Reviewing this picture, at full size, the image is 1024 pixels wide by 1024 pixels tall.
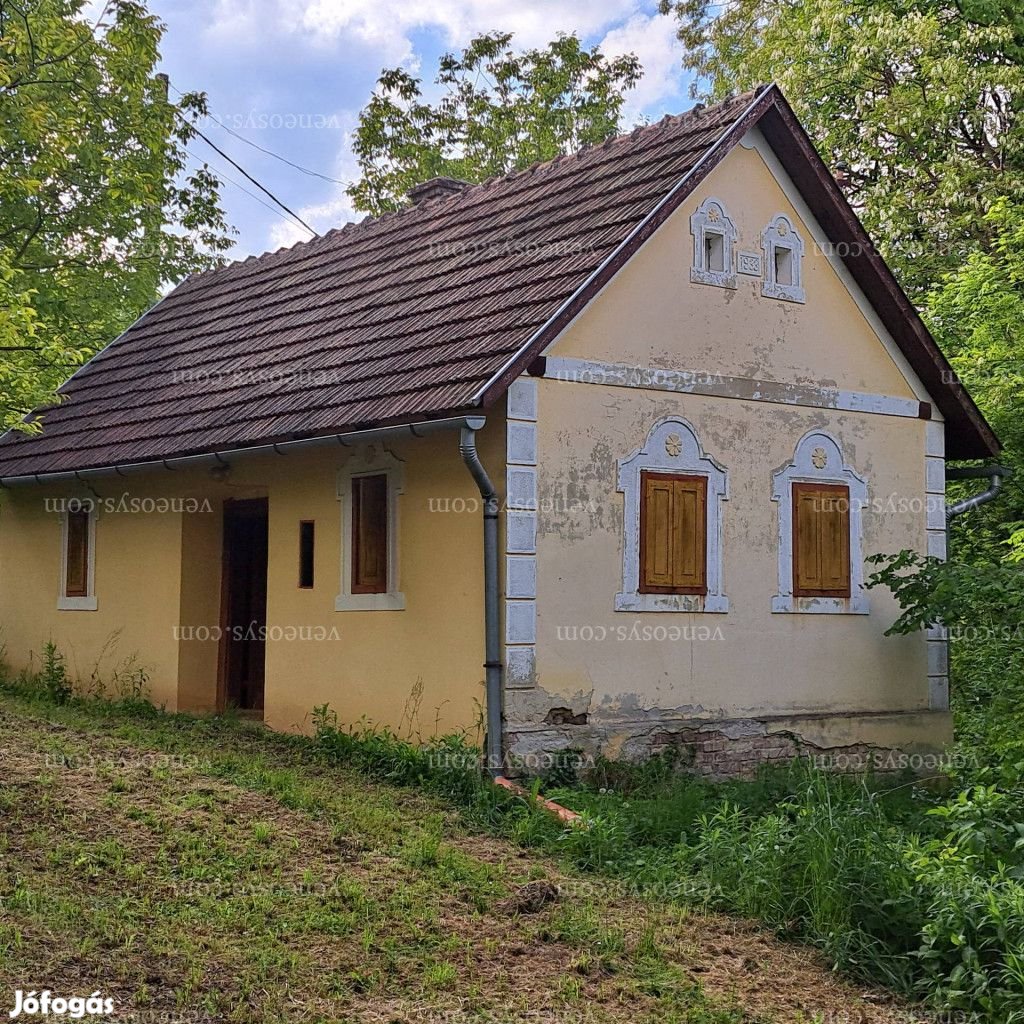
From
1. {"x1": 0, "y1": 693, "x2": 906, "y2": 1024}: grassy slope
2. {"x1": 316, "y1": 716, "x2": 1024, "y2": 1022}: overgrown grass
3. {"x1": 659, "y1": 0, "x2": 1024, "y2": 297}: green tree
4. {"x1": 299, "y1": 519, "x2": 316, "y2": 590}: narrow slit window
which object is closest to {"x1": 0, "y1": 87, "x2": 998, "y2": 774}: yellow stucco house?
{"x1": 299, "y1": 519, "x2": 316, "y2": 590}: narrow slit window

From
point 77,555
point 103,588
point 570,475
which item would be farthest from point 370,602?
point 77,555

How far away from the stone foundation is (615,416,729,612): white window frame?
0.99 m

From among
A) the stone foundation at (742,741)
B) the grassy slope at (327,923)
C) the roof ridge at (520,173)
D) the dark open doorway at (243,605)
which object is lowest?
the grassy slope at (327,923)

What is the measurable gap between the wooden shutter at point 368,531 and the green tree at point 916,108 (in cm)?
1153

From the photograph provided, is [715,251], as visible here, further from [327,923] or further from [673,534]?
[327,923]

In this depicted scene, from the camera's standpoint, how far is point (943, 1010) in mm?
6457

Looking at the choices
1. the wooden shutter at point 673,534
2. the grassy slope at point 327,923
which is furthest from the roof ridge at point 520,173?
the grassy slope at point 327,923

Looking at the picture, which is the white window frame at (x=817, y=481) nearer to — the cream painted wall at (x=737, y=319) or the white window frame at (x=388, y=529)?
the cream painted wall at (x=737, y=319)

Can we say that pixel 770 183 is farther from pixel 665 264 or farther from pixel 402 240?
pixel 402 240

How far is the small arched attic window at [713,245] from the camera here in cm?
1192

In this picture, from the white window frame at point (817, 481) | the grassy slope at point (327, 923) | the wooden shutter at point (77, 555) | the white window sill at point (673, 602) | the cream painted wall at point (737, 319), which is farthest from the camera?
the wooden shutter at point (77, 555)

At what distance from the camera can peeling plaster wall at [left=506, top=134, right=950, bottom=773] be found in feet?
35.3

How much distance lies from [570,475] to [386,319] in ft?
9.31

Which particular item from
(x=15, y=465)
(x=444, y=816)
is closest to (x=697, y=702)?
(x=444, y=816)
